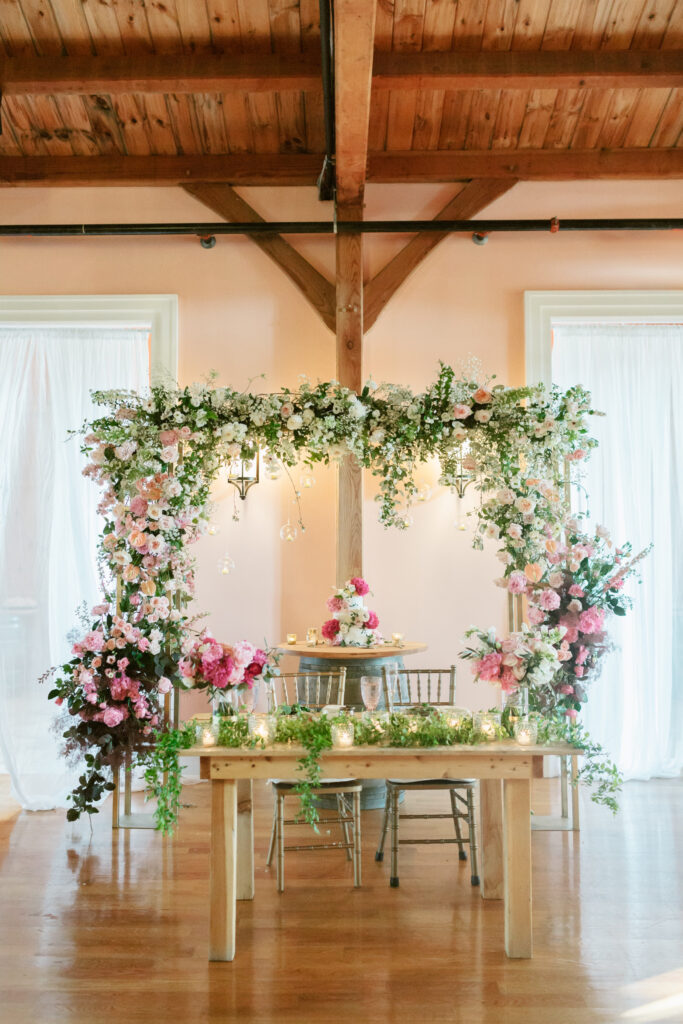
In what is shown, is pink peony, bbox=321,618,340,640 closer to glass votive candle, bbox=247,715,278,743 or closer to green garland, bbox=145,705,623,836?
green garland, bbox=145,705,623,836

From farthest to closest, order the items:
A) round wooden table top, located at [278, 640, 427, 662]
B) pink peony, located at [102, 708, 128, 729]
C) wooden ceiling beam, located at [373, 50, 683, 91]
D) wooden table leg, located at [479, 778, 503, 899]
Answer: wooden ceiling beam, located at [373, 50, 683, 91]
round wooden table top, located at [278, 640, 427, 662]
pink peony, located at [102, 708, 128, 729]
wooden table leg, located at [479, 778, 503, 899]

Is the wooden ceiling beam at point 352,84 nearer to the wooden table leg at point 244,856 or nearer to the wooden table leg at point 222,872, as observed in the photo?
the wooden table leg at point 222,872

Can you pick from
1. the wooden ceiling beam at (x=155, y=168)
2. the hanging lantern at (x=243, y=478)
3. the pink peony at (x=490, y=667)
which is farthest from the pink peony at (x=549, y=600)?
the wooden ceiling beam at (x=155, y=168)

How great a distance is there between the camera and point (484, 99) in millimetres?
6094

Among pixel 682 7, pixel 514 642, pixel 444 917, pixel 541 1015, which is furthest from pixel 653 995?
pixel 682 7

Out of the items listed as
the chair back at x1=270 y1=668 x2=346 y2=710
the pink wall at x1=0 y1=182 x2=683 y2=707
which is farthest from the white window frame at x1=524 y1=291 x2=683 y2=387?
the chair back at x1=270 y1=668 x2=346 y2=710

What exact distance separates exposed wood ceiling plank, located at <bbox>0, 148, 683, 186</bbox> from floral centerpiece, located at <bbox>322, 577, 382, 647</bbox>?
9.89ft

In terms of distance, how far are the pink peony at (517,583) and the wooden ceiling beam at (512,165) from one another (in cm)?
339

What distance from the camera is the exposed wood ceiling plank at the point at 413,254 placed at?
6.54 m

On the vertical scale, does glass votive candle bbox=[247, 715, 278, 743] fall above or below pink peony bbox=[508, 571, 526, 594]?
below

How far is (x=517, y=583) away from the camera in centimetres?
444

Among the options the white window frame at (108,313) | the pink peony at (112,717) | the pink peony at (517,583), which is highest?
the white window frame at (108,313)

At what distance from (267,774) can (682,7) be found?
479 cm

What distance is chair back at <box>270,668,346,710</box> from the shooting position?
4496mm
